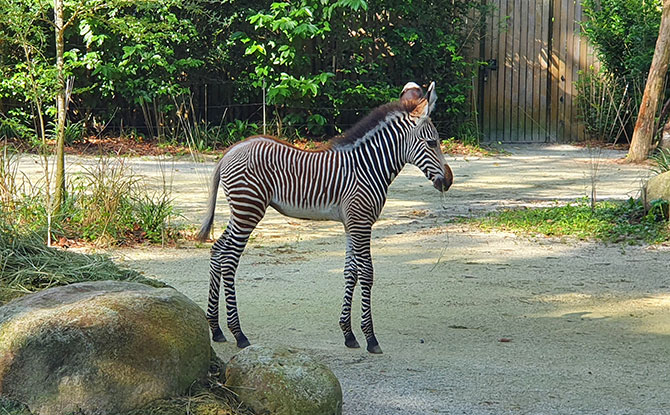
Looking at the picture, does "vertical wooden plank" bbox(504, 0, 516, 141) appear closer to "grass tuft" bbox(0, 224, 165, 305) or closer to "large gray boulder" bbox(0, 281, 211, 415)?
"grass tuft" bbox(0, 224, 165, 305)

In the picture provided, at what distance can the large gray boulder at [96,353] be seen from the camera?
A: 419 centimetres

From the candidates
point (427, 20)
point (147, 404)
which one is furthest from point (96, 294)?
point (427, 20)

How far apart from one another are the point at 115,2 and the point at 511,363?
20.9 ft

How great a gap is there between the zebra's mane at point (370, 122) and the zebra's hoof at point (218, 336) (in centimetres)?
160

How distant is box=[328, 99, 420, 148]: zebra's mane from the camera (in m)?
6.46

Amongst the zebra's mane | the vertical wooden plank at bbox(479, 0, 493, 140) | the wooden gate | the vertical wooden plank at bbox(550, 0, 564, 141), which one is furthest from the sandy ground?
the vertical wooden plank at bbox(550, 0, 564, 141)

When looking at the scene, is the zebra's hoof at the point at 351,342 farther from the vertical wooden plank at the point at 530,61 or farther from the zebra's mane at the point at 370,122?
the vertical wooden plank at the point at 530,61

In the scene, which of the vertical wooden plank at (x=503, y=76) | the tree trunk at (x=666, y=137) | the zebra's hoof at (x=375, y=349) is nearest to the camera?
the zebra's hoof at (x=375, y=349)

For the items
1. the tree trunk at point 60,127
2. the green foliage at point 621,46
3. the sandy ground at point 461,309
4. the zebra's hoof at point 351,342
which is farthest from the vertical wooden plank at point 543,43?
the zebra's hoof at point 351,342

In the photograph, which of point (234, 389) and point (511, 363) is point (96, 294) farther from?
point (511, 363)

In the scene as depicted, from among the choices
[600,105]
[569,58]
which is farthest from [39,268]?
[569,58]

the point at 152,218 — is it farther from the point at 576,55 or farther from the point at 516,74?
the point at 576,55

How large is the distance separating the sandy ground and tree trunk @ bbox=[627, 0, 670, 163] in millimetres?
4181

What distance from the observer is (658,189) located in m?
10.5
